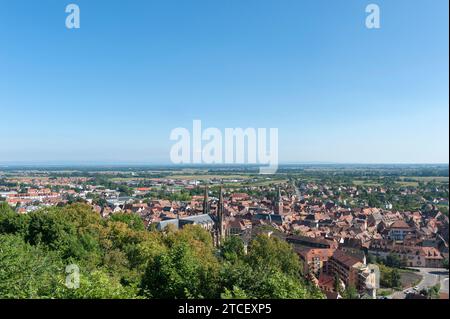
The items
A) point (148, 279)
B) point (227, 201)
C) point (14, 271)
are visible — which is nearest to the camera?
point (14, 271)

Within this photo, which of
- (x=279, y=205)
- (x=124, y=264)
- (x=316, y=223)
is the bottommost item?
(x=316, y=223)

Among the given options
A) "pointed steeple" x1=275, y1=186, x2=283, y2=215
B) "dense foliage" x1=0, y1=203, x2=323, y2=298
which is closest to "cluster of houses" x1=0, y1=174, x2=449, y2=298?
"pointed steeple" x1=275, y1=186, x2=283, y2=215

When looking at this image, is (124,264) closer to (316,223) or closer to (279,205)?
(316,223)

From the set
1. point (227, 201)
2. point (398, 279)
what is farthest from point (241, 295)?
point (227, 201)

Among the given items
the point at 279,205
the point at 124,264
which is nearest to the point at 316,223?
Result: the point at 279,205

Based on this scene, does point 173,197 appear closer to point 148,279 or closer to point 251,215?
point 251,215

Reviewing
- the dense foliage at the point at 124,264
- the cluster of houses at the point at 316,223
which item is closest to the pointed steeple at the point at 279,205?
the cluster of houses at the point at 316,223

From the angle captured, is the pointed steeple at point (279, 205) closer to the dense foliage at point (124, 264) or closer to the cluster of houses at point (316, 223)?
the cluster of houses at point (316, 223)

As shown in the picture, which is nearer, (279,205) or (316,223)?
(316,223)
